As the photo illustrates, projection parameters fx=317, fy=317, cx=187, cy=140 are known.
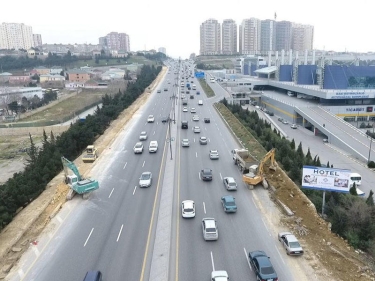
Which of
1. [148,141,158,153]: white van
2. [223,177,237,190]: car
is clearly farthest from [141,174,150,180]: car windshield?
[148,141,158,153]: white van

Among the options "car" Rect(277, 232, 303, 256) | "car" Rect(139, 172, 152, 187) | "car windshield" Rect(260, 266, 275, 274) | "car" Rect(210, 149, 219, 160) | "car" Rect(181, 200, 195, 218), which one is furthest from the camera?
"car" Rect(210, 149, 219, 160)

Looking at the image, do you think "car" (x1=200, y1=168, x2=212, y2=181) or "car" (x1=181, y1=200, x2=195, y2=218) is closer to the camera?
"car" (x1=181, y1=200, x2=195, y2=218)

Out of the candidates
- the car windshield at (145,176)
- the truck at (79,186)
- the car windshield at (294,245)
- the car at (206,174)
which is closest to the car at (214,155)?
the car at (206,174)

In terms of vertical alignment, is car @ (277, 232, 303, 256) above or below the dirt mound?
above

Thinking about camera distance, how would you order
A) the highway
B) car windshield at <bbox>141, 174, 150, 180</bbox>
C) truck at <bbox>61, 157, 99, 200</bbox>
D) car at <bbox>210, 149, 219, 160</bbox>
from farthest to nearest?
car at <bbox>210, 149, 219, 160</bbox> → car windshield at <bbox>141, 174, 150, 180</bbox> → truck at <bbox>61, 157, 99, 200</bbox> → the highway

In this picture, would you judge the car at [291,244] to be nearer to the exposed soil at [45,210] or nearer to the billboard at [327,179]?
the billboard at [327,179]

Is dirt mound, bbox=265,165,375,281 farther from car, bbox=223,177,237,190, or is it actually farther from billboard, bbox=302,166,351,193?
car, bbox=223,177,237,190

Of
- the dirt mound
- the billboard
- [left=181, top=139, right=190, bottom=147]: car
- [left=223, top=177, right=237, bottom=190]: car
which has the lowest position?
the dirt mound

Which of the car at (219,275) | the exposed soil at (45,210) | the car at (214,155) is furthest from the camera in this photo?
the car at (214,155)
